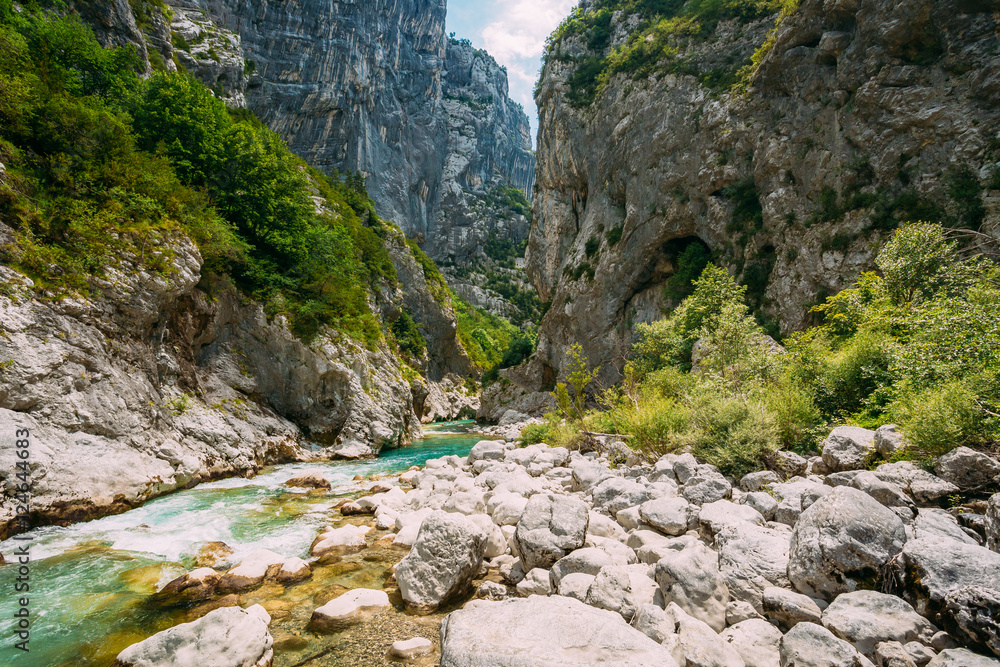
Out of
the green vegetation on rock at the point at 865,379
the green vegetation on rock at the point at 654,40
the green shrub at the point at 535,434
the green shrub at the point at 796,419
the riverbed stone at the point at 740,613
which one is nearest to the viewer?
the riverbed stone at the point at 740,613

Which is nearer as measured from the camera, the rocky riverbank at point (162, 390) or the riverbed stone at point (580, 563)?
the riverbed stone at point (580, 563)

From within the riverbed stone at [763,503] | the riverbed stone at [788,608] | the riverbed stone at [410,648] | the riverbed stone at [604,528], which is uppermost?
the riverbed stone at [763,503]

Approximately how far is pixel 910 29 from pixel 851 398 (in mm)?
17968

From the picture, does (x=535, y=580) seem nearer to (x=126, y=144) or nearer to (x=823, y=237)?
(x=126, y=144)

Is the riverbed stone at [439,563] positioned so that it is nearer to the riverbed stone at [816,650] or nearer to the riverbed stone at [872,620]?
the riverbed stone at [816,650]

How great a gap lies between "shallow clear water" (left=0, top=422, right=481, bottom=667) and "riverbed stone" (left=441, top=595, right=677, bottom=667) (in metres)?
3.50

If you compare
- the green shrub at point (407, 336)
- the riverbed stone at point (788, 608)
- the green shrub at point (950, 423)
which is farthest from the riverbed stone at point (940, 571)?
the green shrub at point (407, 336)

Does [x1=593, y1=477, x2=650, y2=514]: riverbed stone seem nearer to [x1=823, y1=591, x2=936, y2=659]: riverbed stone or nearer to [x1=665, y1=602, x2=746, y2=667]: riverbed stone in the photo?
[x1=665, y1=602, x2=746, y2=667]: riverbed stone

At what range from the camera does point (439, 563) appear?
5016 mm

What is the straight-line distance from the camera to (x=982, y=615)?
8.96 feet

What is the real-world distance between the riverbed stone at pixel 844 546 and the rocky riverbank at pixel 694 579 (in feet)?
0.05

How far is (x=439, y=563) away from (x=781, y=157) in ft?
82.1

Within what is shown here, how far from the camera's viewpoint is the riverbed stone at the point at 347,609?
14.6 ft

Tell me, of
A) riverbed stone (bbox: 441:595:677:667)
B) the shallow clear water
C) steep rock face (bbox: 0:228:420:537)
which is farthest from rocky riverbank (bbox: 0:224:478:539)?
riverbed stone (bbox: 441:595:677:667)
